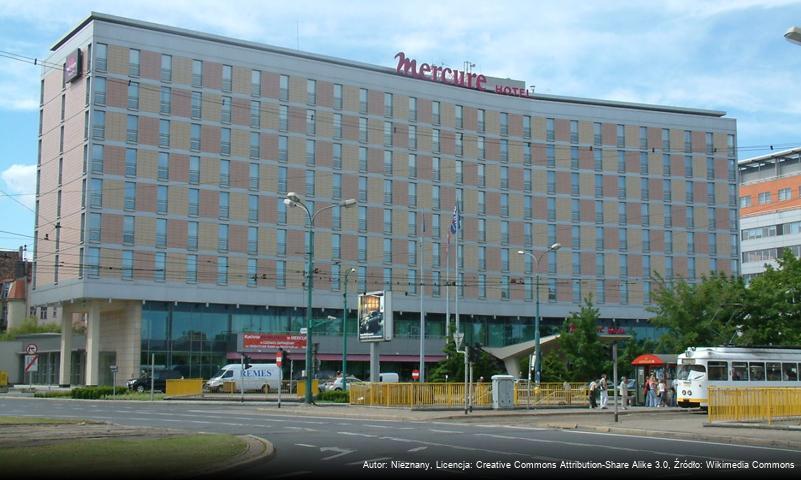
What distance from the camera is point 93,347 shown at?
7838cm

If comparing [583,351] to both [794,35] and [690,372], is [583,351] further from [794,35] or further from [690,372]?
[794,35]

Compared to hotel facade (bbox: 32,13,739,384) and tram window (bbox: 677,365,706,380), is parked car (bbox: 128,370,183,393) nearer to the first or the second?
hotel facade (bbox: 32,13,739,384)

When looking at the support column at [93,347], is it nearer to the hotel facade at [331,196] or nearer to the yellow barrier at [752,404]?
the hotel facade at [331,196]

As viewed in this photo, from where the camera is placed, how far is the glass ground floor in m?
77.0

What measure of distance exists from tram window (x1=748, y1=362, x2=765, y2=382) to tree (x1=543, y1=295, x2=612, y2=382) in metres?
11.0

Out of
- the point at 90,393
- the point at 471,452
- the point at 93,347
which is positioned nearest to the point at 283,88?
the point at 93,347

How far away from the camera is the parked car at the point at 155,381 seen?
6788 cm

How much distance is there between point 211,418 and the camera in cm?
3441

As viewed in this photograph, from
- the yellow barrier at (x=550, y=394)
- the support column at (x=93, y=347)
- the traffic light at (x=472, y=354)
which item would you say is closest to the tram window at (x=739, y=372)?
the yellow barrier at (x=550, y=394)

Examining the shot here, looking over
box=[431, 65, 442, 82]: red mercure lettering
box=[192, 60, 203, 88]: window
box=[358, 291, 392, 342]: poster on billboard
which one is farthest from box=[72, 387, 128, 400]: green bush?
box=[431, 65, 442, 82]: red mercure lettering

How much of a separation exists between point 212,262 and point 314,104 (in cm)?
1627

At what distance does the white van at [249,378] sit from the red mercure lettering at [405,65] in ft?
101

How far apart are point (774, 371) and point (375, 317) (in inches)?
771

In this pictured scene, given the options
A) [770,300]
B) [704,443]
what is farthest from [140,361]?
[704,443]
